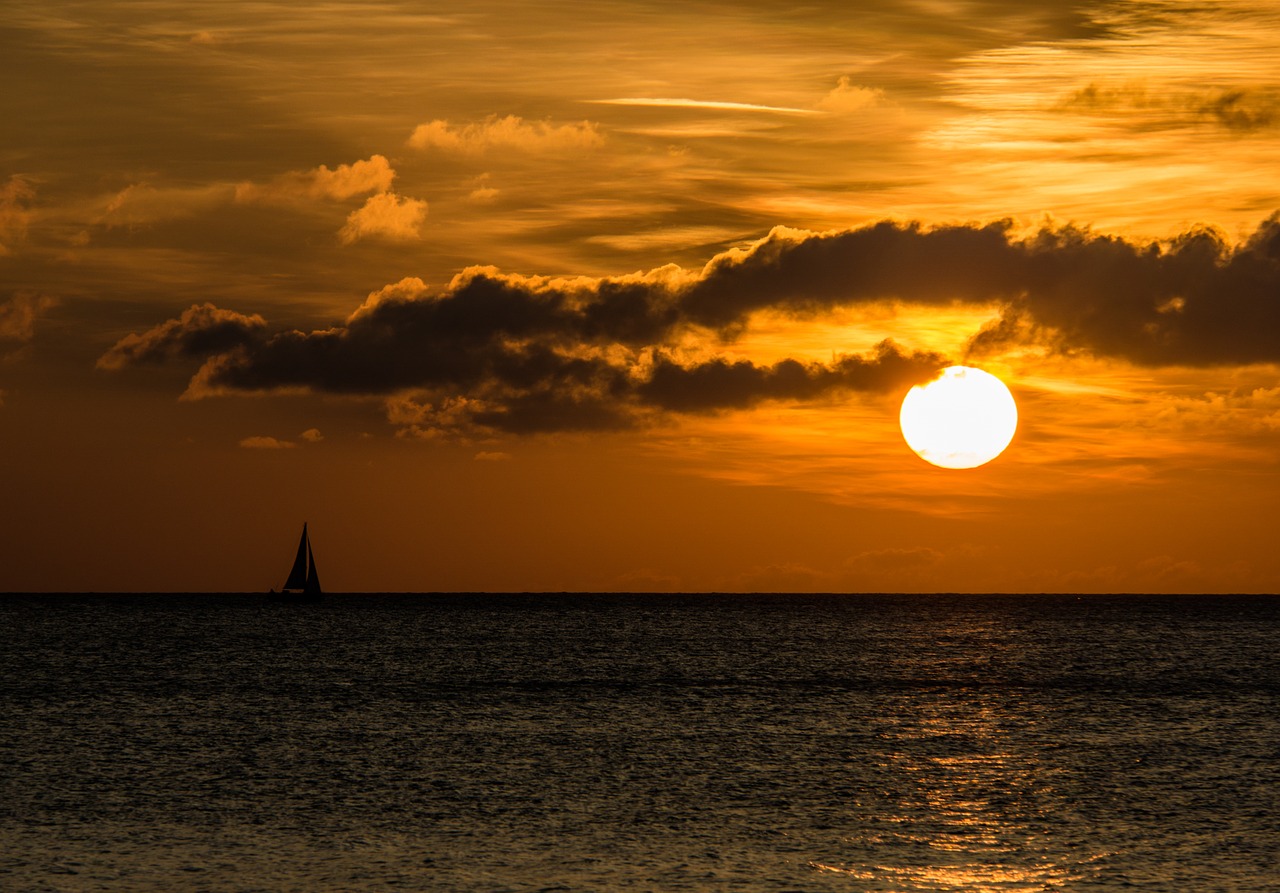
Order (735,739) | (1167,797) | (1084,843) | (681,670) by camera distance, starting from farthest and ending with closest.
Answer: (681,670)
(735,739)
(1167,797)
(1084,843)

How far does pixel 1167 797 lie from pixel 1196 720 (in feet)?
103

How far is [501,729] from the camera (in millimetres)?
70625

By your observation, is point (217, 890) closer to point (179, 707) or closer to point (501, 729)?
point (501, 729)

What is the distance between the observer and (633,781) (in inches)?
2064

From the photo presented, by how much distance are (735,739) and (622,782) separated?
48.9 ft

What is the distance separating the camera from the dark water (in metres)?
37.1

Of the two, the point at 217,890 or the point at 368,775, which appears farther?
the point at 368,775

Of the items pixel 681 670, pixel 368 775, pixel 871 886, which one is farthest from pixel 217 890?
pixel 681 670

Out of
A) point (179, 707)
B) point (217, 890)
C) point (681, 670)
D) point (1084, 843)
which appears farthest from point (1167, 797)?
point (681, 670)

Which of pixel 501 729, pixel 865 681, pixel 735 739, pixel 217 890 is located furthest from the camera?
pixel 865 681

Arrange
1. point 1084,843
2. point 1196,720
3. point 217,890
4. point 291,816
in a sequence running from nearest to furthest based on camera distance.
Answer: point 217,890, point 1084,843, point 291,816, point 1196,720

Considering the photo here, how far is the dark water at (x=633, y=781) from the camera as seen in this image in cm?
3712

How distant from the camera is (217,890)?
33781mm

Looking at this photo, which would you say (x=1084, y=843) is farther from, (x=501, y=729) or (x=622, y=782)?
(x=501, y=729)
